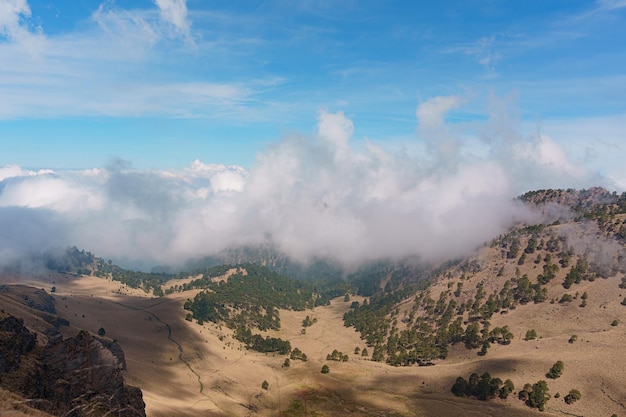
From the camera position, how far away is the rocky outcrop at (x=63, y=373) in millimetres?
47625

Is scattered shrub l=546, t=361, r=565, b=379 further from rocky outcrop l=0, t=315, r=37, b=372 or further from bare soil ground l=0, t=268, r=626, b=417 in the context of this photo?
rocky outcrop l=0, t=315, r=37, b=372

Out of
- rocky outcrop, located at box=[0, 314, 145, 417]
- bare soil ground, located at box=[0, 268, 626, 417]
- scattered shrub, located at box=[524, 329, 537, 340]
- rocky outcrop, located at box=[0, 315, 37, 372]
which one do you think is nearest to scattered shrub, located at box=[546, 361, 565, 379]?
bare soil ground, located at box=[0, 268, 626, 417]

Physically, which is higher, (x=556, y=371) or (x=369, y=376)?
(x=556, y=371)

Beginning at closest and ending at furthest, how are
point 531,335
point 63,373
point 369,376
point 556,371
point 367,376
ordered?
point 63,373 < point 556,371 < point 369,376 < point 367,376 < point 531,335

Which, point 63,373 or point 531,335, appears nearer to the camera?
point 63,373

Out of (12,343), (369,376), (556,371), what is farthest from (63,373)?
(556,371)

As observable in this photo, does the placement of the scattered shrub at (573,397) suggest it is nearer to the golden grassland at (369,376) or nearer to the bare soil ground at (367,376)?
the golden grassland at (369,376)

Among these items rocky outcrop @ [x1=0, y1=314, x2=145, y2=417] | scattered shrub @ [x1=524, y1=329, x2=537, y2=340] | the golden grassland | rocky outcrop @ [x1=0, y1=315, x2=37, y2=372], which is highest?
rocky outcrop @ [x1=0, y1=315, x2=37, y2=372]

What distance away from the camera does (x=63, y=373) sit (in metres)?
55.2

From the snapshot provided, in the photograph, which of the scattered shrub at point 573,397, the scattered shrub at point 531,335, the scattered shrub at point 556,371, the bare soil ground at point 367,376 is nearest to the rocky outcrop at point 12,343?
the bare soil ground at point 367,376

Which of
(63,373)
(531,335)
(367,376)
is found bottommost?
(367,376)

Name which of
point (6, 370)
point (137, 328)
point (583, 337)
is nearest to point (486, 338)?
point (583, 337)

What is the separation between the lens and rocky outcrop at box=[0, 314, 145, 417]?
4762 cm

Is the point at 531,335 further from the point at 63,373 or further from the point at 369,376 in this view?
the point at 63,373
